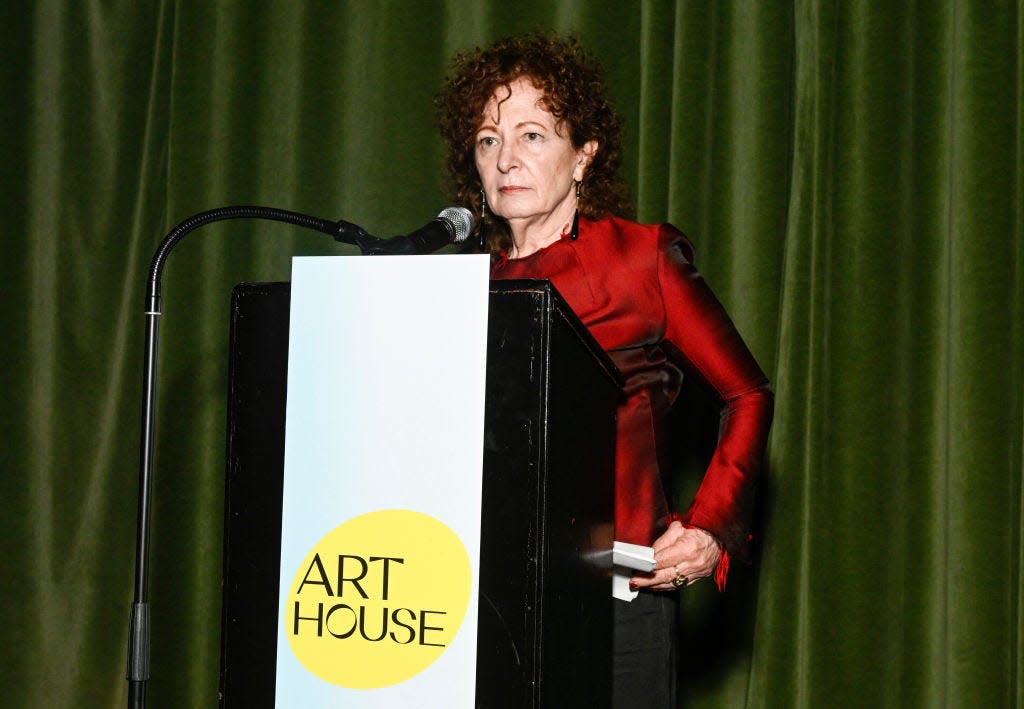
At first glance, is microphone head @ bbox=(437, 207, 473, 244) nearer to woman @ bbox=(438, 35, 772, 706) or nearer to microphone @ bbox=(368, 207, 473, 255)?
microphone @ bbox=(368, 207, 473, 255)

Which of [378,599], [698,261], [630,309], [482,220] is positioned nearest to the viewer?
[378,599]

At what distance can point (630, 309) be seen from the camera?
163cm

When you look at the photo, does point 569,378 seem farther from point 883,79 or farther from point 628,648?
point 883,79

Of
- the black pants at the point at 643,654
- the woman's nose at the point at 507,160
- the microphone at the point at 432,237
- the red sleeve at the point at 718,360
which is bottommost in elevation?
the black pants at the point at 643,654

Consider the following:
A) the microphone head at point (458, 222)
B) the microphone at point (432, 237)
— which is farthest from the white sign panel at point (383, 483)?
the microphone head at point (458, 222)

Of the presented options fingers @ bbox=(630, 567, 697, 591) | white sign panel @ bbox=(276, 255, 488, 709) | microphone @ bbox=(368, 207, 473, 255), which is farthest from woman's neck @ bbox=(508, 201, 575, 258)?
white sign panel @ bbox=(276, 255, 488, 709)

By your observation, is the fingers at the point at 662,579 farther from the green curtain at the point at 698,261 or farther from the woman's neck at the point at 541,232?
the green curtain at the point at 698,261

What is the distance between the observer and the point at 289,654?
100 cm

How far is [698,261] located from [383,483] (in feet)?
5.32

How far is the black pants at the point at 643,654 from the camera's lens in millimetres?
1629

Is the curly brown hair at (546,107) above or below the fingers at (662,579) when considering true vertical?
above

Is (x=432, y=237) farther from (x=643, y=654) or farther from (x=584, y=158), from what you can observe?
(x=643, y=654)

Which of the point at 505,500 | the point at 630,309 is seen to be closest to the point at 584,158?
the point at 630,309

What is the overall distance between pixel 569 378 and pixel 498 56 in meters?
0.85
